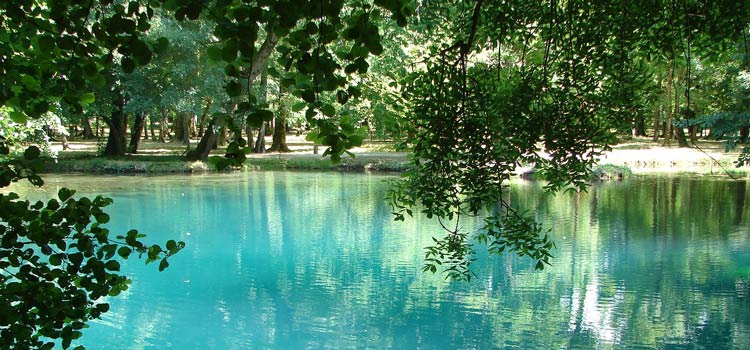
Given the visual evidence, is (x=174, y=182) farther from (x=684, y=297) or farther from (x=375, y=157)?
(x=684, y=297)

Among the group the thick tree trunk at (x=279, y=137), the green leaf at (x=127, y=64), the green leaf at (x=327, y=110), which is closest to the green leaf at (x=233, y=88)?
the green leaf at (x=327, y=110)

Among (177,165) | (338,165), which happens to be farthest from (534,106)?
(177,165)

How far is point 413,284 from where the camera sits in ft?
34.2

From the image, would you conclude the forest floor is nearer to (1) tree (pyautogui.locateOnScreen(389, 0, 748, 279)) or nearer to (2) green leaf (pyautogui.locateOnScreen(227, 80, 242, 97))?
(1) tree (pyautogui.locateOnScreen(389, 0, 748, 279))

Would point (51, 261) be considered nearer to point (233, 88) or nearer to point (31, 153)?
point (31, 153)

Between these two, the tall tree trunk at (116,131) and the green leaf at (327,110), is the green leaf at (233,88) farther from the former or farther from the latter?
the tall tree trunk at (116,131)

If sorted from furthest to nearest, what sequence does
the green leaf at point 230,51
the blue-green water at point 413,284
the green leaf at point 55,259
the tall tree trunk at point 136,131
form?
the tall tree trunk at point 136,131 → the blue-green water at point 413,284 → the green leaf at point 55,259 → the green leaf at point 230,51

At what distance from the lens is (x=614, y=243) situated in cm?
1306

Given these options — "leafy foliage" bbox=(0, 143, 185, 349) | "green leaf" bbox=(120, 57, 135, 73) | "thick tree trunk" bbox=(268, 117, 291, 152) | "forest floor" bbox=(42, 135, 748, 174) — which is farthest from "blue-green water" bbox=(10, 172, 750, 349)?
"thick tree trunk" bbox=(268, 117, 291, 152)

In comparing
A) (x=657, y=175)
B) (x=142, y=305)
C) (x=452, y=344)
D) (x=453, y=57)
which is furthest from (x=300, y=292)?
(x=657, y=175)

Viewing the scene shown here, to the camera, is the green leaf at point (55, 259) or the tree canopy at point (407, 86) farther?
the green leaf at point (55, 259)

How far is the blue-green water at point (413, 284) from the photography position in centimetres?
828

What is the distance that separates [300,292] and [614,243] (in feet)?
22.3

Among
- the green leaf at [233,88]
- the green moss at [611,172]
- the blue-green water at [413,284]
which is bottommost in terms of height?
the blue-green water at [413,284]
